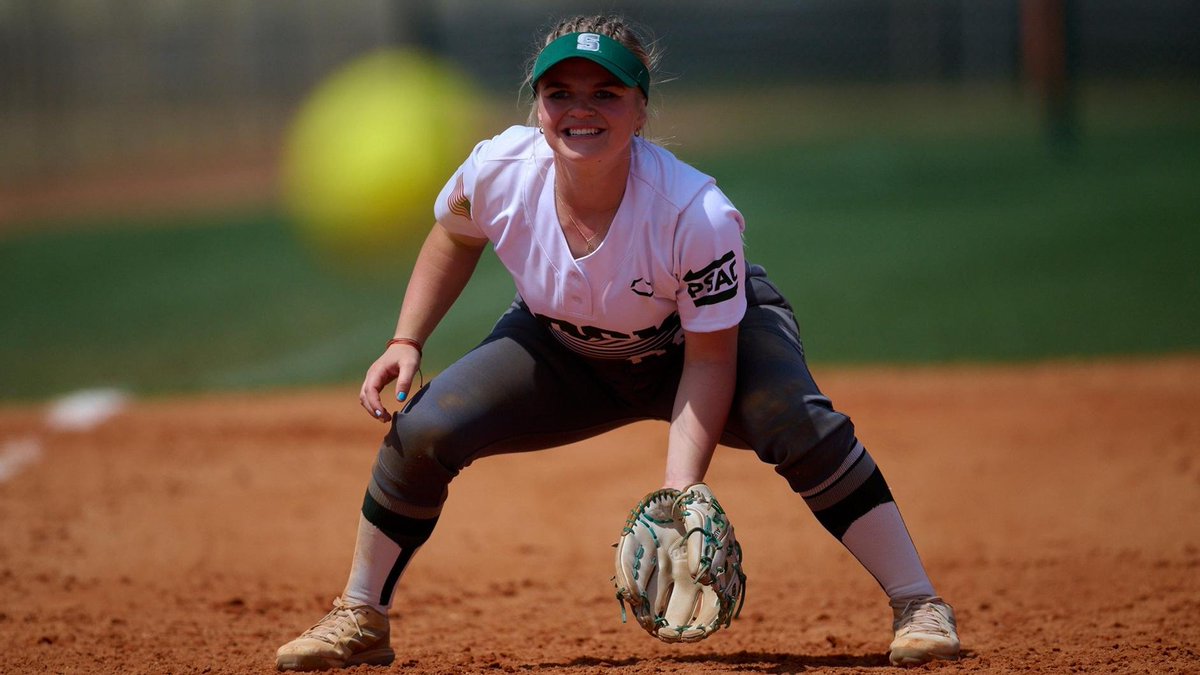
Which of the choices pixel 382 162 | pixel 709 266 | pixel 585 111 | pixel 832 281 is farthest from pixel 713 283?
pixel 832 281

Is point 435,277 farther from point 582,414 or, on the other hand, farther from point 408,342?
point 582,414

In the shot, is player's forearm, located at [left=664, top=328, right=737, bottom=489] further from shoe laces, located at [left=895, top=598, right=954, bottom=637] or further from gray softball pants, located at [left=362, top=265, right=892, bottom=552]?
shoe laces, located at [left=895, top=598, right=954, bottom=637]

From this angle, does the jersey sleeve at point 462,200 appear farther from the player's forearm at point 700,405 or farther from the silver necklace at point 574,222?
the player's forearm at point 700,405

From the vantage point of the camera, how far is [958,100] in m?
18.1

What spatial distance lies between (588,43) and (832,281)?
22.5 ft

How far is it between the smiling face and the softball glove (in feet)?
2.64

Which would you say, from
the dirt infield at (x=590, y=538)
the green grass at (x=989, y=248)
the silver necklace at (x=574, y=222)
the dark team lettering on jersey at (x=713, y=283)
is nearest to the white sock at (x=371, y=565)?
the dirt infield at (x=590, y=538)

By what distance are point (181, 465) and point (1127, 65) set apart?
676 inches

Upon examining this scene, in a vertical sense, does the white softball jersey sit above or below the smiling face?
below

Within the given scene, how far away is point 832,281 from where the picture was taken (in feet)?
31.5

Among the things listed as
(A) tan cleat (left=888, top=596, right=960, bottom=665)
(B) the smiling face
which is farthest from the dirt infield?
(B) the smiling face

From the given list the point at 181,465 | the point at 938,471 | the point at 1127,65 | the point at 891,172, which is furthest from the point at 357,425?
the point at 1127,65

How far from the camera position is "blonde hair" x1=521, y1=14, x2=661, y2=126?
308 centimetres

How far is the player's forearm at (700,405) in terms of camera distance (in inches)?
120
